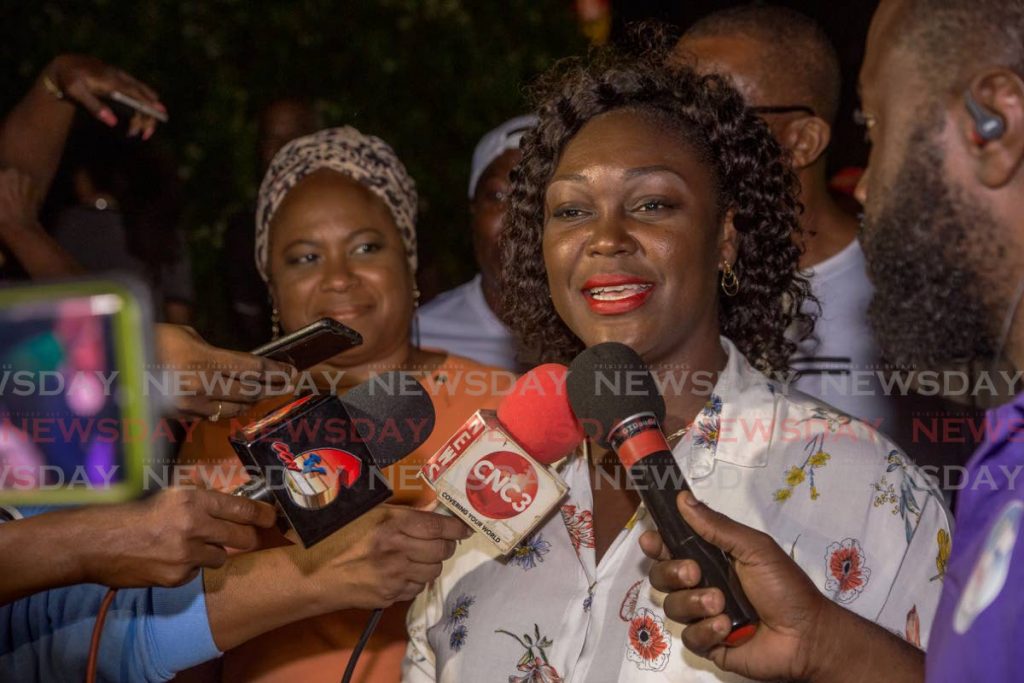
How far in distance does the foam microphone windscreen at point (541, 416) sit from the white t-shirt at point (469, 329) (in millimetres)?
1796

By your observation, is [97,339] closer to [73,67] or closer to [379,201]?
[379,201]

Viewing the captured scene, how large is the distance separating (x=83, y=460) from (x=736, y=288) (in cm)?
144

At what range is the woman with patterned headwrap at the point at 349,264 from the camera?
116 inches

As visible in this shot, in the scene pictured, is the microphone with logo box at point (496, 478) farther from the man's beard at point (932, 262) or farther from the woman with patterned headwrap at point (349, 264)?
the woman with patterned headwrap at point (349, 264)

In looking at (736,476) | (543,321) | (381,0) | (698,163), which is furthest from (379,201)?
(381,0)

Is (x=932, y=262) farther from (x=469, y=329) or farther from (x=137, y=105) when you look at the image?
(x=137, y=105)

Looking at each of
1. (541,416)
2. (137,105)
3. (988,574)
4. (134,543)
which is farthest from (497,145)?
(988,574)

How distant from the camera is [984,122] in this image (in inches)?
55.6

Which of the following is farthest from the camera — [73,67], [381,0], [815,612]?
[381,0]

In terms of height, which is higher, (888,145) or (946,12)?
(946,12)

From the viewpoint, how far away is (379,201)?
10.4 feet

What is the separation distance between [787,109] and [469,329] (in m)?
1.36

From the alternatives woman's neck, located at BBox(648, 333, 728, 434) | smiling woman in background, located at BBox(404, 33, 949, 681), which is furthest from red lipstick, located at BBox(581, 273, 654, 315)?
woman's neck, located at BBox(648, 333, 728, 434)

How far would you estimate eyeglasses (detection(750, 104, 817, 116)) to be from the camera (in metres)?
3.37
